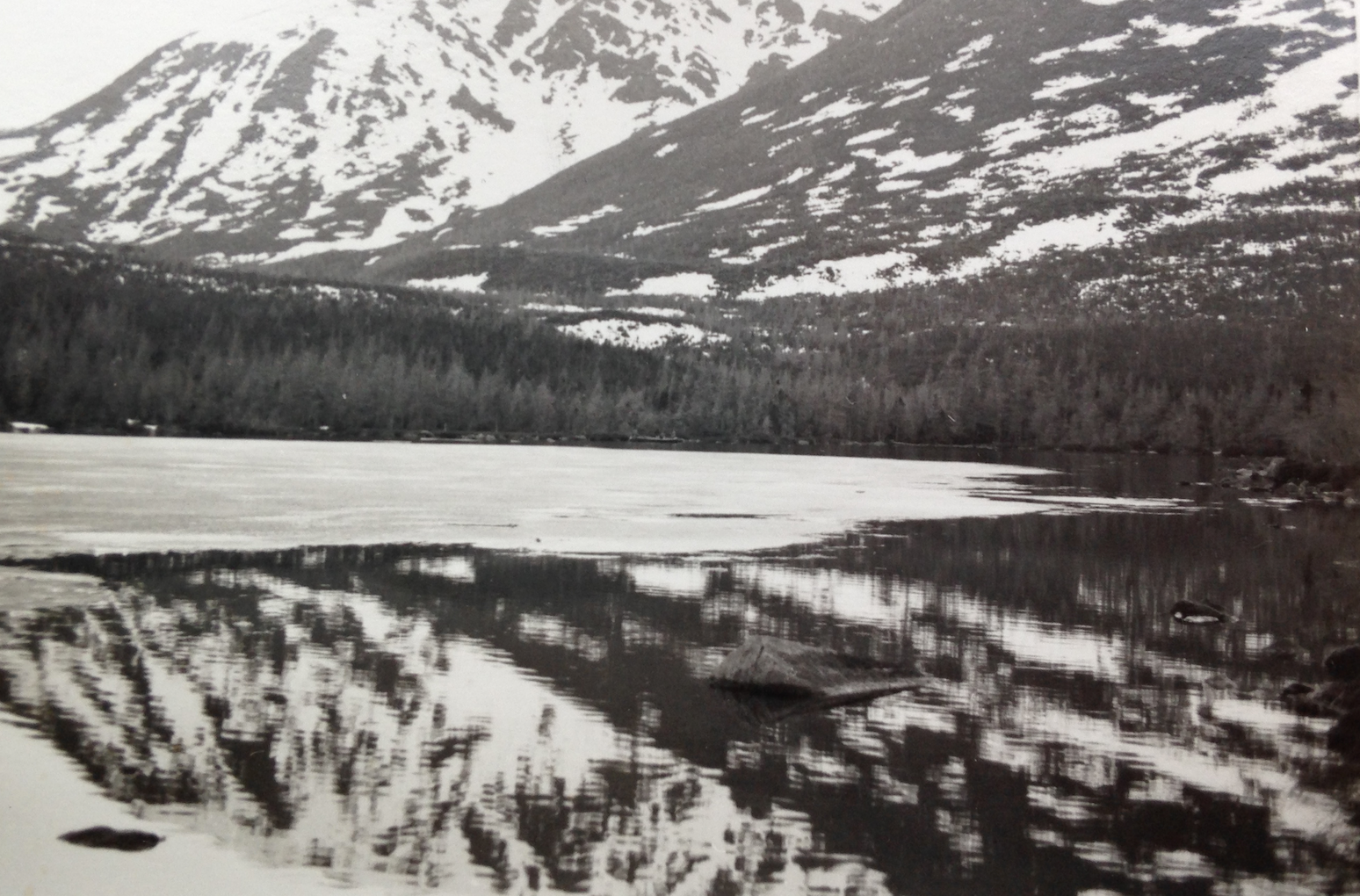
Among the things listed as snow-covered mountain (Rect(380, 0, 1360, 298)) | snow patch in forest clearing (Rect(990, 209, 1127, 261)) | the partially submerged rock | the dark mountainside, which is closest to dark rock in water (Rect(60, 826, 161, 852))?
the partially submerged rock

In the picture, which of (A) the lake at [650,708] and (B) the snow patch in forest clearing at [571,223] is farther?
(B) the snow patch in forest clearing at [571,223]

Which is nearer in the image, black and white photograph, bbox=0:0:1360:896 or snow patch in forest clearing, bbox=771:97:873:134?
black and white photograph, bbox=0:0:1360:896

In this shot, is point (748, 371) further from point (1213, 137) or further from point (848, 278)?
point (1213, 137)

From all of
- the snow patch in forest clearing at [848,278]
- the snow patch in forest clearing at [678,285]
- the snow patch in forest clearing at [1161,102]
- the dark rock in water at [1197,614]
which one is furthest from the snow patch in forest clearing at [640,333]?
the dark rock in water at [1197,614]

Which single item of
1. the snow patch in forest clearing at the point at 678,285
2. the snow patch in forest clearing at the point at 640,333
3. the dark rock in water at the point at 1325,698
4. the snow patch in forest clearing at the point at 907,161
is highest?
the snow patch in forest clearing at the point at 907,161

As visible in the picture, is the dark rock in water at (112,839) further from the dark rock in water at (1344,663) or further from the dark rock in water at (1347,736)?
the dark rock in water at (1344,663)

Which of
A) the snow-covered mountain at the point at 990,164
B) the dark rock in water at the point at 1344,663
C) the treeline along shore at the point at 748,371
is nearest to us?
the dark rock in water at the point at 1344,663

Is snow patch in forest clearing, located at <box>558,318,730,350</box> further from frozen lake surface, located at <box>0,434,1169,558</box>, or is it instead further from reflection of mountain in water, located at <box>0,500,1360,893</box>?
reflection of mountain in water, located at <box>0,500,1360,893</box>

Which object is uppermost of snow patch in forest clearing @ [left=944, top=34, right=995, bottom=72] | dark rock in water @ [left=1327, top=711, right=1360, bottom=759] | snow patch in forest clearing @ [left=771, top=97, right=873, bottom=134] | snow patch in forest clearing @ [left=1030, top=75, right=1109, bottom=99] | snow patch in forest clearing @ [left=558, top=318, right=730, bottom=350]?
snow patch in forest clearing @ [left=944, top=34, right=995, bottom=72]
